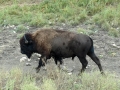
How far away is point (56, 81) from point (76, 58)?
2.41 metres

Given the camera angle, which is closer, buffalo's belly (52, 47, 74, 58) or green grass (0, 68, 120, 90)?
green grass (0, 68, 120, 90)

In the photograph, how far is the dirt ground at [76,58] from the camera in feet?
31.2

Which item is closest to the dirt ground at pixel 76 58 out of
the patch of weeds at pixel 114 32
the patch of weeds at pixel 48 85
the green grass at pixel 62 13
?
the patch of weeds at pixel 114 32

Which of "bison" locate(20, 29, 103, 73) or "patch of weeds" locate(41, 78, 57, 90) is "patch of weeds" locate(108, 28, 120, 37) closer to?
"bison" locate(20, 29, 103, 73)

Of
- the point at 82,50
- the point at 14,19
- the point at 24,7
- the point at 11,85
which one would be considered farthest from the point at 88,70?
the point at 24,7

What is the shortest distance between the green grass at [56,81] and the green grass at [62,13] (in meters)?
4.06

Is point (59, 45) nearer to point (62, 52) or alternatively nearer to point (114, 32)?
point (62, 52)

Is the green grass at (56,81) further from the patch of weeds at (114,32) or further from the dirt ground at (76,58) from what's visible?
the patch of weeds at (114,32)

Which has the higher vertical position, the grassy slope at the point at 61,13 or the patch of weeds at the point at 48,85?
the patch of weeds at the point at 48,85

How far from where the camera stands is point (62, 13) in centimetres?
1351

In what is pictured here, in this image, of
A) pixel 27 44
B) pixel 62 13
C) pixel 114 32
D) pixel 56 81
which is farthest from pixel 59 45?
pixel 62 13

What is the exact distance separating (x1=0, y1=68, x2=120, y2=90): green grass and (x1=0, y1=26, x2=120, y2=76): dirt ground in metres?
0.60

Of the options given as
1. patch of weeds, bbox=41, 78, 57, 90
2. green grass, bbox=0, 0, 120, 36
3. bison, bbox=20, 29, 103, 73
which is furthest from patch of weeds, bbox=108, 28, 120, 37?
patch of weeds, bbox=41, 78, 57, 90

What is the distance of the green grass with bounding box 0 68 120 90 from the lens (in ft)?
24.7
